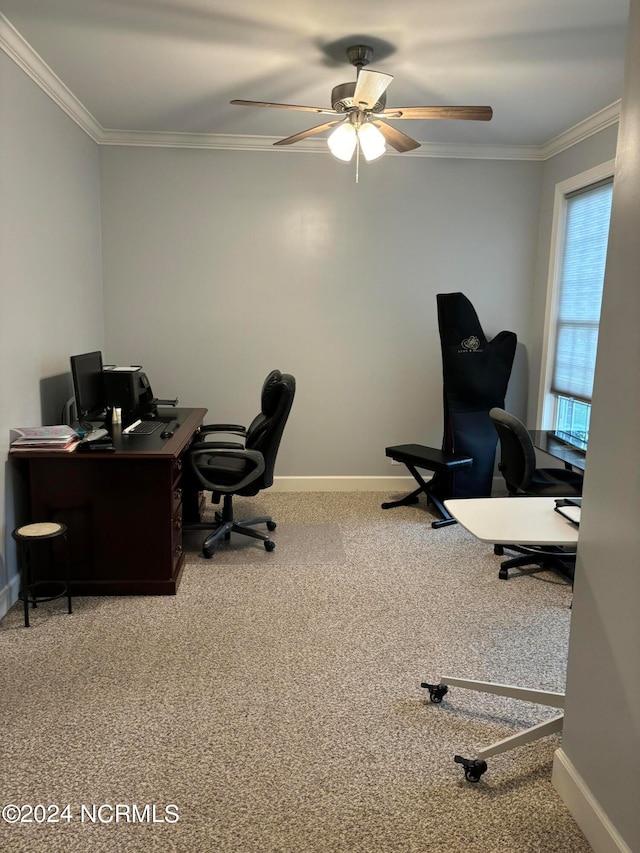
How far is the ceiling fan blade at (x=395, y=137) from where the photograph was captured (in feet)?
10.5

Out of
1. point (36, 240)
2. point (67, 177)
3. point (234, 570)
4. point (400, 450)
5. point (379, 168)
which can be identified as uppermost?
point (379, 168)

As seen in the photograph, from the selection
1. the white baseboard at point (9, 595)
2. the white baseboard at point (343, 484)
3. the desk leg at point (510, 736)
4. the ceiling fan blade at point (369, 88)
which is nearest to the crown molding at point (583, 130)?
the ceiling fan blade at point (369, 88)

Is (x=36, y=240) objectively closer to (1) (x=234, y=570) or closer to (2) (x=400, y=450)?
(1) (x=234, y=570)

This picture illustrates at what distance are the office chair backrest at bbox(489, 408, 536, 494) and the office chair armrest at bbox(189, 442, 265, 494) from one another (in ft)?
4.47

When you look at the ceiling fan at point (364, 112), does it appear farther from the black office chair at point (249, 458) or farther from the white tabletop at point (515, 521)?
the white tabletop at point (515, 521)

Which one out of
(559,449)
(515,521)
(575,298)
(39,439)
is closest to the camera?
(515,521)

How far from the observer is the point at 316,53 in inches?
121

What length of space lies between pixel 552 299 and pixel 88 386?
10.8 feet

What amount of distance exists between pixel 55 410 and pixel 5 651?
58.5 inches

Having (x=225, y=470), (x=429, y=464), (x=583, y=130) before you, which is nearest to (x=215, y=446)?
(x=225, y=470)

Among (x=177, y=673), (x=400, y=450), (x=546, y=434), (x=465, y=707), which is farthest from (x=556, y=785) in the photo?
(x=400, y=450)

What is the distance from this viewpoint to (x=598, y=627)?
1699 mm

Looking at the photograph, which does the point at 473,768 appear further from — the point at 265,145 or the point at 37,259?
the point at 265,145

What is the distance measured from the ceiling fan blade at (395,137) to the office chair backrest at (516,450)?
4.99ft
